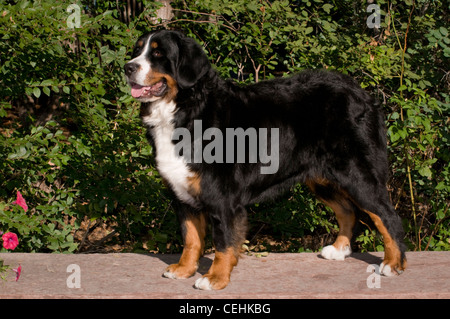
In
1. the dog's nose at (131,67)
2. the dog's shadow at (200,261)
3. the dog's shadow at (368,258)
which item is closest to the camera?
the dog's nose at (131,67)

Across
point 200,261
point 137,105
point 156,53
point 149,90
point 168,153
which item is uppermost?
point 156,53

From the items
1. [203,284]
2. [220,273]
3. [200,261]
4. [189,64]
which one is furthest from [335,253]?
[189,64]

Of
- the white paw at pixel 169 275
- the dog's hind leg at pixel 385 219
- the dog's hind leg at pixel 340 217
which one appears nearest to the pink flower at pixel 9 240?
the white paw at pixel 169 275

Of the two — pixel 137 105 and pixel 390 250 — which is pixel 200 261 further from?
pixel 137 105

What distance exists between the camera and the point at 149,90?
3.57 meters

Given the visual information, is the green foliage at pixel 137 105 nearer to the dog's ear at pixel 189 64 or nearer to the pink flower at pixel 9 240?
the pink flower at pixel 9 240

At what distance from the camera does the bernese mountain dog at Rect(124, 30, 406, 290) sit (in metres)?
3.57

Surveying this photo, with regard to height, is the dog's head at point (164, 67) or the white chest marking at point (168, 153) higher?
the dog's head at point (164, 67)

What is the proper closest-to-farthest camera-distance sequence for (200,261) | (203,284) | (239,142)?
(203,284)
(239,142)
(200,261)

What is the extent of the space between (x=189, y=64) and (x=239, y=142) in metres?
0.60

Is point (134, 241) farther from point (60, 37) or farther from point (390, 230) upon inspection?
point (390, 230)

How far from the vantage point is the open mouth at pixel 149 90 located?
3553mm

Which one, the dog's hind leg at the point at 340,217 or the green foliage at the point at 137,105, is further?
the green foliage at the point at 137,105

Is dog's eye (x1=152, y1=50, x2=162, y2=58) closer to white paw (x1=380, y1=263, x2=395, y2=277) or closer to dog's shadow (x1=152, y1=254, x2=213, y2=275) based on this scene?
dog's shadow (x1=152, y1=254, x2=213, y2=275)
